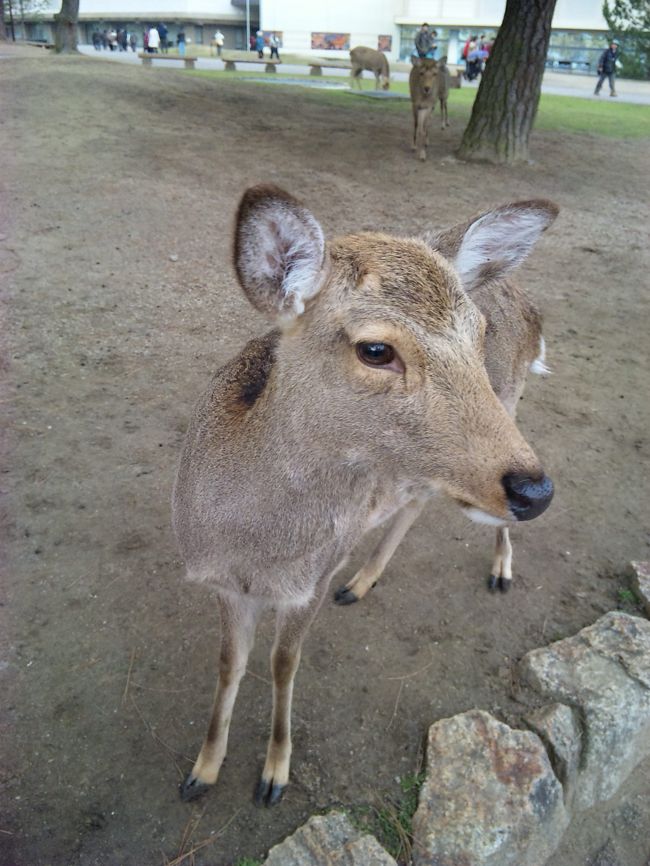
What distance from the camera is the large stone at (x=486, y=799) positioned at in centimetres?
244

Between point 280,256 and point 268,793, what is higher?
point 280,256

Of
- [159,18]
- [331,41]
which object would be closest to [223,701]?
[331,41]

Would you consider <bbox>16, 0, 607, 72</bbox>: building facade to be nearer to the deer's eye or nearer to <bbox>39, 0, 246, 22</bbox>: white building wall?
<bbox>39, 0, 246, 22</bbox>: white building wall

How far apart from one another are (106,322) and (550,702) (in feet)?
14.9

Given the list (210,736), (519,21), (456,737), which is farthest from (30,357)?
(519,21)

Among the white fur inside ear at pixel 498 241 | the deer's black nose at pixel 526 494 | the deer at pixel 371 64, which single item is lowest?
the deer's black nose at pixel 526 494

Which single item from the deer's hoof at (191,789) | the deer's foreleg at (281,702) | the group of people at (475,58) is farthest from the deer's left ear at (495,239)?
the group of people at (475,58)

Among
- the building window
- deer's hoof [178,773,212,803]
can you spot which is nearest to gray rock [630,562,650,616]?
deer's hoof [178,773,212,803]

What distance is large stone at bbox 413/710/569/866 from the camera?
2438mm

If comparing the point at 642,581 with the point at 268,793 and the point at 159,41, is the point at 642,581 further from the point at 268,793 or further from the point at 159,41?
the point at 159,41

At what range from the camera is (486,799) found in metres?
2.53

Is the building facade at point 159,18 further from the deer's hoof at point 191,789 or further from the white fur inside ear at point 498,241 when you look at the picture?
the deer's hoof at point 191,789

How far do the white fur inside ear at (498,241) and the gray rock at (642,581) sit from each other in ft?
6.64

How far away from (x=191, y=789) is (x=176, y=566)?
117cm
